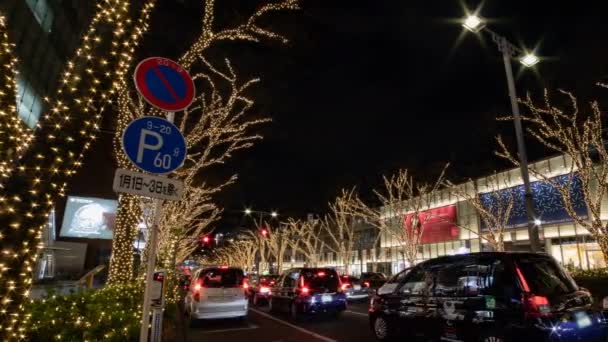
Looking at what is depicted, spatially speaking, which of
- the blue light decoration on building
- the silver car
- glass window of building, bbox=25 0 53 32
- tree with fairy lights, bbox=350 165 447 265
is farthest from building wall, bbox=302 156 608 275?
glass window of building, bbox=25 0 53 32

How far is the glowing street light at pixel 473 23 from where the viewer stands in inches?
400

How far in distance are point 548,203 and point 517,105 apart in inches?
643

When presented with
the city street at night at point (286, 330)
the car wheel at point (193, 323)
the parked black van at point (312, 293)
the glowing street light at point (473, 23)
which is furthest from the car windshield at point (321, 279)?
the glowing street light at point (473, 23)

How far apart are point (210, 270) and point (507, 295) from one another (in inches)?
350

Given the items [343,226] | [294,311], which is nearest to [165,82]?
[294,311]

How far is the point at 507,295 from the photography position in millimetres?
5574

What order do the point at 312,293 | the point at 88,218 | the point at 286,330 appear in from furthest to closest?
the point at 88,218 → the point at 312,293 → the point at 286,330

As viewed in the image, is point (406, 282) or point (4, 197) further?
point (406, 282)

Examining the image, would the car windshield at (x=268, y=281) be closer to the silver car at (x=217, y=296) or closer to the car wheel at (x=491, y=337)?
the silver car at (x=217, y=296)

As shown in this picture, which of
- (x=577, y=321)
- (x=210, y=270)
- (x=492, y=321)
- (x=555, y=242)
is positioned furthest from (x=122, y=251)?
(x=555, y=242)

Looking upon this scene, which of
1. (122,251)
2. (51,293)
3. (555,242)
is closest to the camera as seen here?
(51,293)

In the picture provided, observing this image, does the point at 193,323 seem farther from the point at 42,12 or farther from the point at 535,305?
the point at 42,12

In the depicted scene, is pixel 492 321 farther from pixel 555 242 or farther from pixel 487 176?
pixel 487 176

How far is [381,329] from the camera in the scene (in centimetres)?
805
